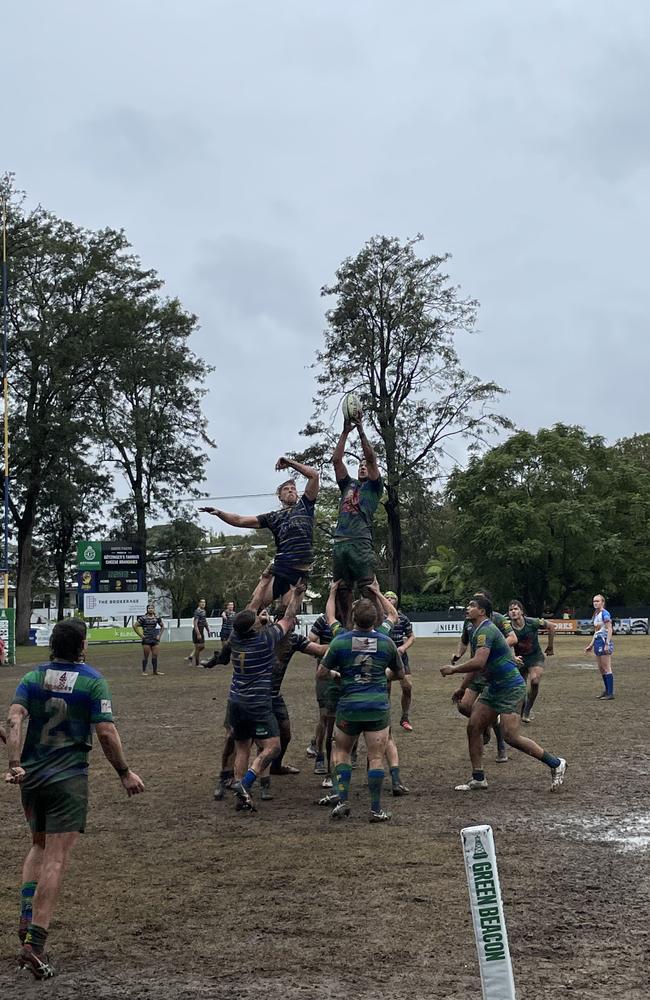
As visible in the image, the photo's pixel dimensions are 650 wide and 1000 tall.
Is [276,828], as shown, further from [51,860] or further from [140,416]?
[140,416]

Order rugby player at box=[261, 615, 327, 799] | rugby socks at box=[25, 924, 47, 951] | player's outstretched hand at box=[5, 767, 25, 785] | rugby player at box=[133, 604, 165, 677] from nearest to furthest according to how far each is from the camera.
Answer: rugby socks at box=[25, 924, 47, 951]
player's outstretched hand at box=[5, 767, 25, 785]
rugby player at box=[261, 615, 327, 799]
rugby player at box=[133, 604, 165, 677]

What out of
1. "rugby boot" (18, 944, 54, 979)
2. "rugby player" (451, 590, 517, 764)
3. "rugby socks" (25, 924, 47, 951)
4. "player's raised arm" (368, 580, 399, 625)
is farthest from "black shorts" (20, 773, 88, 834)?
"rugby player" (451, 590, 517, 764)

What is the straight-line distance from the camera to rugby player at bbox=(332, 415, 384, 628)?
983 centimetres

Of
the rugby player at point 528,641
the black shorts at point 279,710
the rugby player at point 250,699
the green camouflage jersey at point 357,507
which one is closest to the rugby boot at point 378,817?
the rugby player at point 250,699

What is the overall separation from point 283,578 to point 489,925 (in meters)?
6.77

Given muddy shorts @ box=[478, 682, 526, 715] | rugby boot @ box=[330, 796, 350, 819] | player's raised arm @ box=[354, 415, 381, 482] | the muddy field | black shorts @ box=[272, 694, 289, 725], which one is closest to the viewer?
the muddy field

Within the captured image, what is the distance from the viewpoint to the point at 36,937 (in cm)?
548

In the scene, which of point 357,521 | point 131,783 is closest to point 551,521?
point 357,521

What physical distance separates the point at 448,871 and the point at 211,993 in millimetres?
2608

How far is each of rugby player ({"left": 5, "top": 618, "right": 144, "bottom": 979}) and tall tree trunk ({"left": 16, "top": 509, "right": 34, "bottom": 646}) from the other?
145 feet

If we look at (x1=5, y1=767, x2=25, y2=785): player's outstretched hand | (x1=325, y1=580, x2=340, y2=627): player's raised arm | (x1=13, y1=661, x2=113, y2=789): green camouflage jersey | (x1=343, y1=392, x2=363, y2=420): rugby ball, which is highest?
(x1=343, y1=392, x2=363, y2=420): rugby ball

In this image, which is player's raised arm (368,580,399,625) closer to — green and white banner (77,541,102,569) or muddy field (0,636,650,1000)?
muddy field (0,636,650,1000)

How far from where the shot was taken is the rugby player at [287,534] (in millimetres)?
10125

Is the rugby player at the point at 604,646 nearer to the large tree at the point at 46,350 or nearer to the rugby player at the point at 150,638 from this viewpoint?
the rugby player at the point at 150,638
